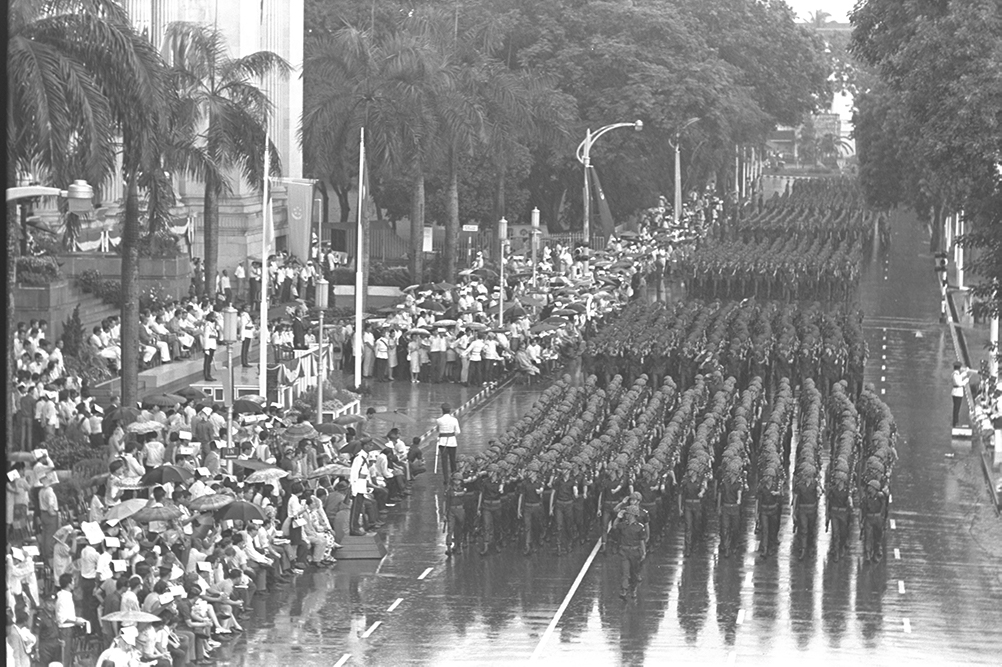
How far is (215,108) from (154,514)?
19.1 m

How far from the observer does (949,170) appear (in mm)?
26469

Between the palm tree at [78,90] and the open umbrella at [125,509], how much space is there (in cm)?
515

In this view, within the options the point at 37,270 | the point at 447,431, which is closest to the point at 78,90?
the point at 447,431

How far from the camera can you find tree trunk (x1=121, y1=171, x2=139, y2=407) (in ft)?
91.9

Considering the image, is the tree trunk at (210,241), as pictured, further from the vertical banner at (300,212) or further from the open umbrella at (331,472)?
the open umbrella at (331,472)

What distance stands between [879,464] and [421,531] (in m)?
5.82

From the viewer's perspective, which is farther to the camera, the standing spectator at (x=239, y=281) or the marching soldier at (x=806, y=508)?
the standing spectator at (x=239, y=281)

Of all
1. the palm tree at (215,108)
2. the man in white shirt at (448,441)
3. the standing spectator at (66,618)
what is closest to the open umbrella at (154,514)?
the standing spectator at (66,618)

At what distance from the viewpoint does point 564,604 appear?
20500 millimetres

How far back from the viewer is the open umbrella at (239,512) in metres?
19.5

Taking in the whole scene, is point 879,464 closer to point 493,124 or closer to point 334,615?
point 334,615

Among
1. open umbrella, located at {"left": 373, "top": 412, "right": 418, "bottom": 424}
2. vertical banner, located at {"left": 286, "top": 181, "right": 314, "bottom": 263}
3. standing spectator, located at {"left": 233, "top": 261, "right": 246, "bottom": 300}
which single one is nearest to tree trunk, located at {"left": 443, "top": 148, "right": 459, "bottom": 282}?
standing spectator, located at {"left": 233, "top": 261, "right": 246, "bottom": 300}

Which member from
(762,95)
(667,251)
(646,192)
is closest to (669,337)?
(667,251)

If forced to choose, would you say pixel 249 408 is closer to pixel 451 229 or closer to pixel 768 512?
pixel 768 512
